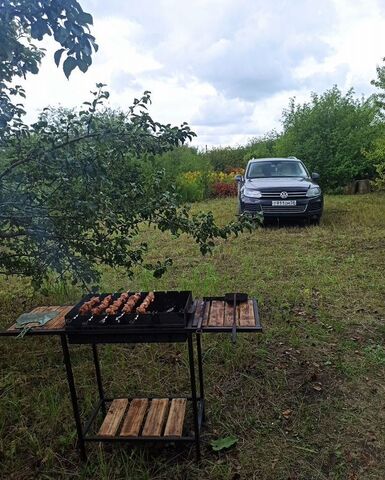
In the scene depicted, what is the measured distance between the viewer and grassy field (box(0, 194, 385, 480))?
207 centimetres

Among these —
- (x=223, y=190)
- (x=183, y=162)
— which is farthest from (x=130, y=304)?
(x=183, y=162)

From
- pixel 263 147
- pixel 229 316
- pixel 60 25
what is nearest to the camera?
pixel 60 25

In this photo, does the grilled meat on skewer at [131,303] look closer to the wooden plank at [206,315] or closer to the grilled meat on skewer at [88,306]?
the grilled meat on skewer at [88,306]

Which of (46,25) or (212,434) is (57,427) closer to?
(212,434)

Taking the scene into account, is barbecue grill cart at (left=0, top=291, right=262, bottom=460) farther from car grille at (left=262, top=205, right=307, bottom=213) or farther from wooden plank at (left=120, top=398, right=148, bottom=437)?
car grille at (left=262, top=205, right=307, bottom=213)

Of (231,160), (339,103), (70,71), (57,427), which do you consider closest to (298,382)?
Result: (57,427)

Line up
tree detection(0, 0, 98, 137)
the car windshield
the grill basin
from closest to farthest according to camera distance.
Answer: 1. tree detection(0, 0, 98, 137)
2. the grill basin
3. the car windshield

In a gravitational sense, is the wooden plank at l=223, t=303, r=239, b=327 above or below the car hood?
below

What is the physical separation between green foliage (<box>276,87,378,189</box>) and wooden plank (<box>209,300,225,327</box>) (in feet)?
36.7

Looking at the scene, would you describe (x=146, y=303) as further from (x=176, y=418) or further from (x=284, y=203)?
(x=284, y=203)

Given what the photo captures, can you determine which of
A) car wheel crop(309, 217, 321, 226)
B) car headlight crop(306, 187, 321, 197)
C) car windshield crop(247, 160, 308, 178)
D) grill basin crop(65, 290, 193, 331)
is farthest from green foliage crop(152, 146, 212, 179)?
grill basin crop(65, 290, 193, 331)

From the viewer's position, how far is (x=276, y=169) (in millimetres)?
8547

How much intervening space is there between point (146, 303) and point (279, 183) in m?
6.21

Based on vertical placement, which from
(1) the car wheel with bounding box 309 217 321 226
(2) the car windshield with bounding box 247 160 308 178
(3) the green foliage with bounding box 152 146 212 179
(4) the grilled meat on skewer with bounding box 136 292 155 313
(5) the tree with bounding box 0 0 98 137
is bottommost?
(1) the car wheel with bounding box 309 217 321 226
